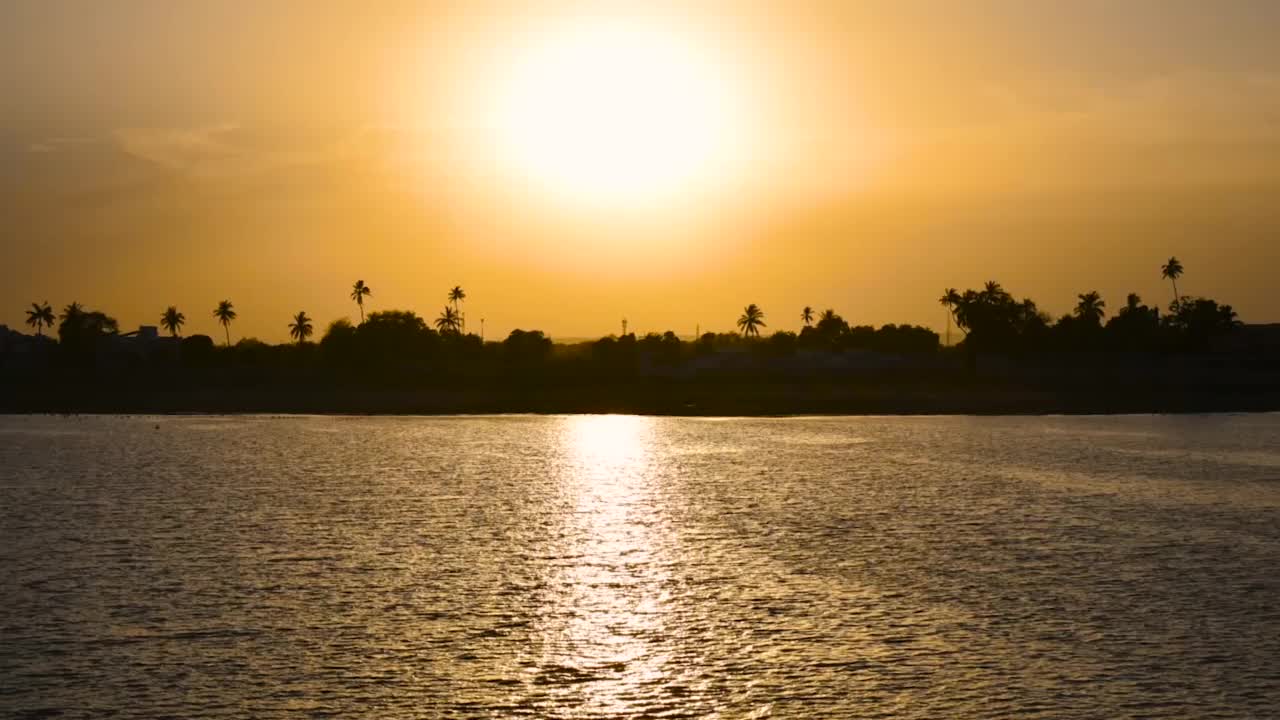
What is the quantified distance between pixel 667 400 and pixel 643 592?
13480cm

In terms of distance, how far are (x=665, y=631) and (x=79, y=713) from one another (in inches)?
466

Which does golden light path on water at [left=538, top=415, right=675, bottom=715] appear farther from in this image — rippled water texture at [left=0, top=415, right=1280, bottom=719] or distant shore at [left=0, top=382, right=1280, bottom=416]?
distant shore at [left=0, top=382, right=1280, bottom=416]

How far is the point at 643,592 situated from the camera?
106ft

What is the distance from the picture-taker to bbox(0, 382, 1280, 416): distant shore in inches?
5969

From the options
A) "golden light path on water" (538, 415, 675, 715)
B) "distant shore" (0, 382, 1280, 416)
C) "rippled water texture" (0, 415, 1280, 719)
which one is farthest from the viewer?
"distant shore" (0, 382, 1280, 416)

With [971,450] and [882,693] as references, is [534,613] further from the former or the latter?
[971,450]

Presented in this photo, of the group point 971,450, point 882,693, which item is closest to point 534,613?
point 882,693

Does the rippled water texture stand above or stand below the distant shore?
below

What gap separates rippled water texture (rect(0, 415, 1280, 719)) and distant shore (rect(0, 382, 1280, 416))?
8130cm

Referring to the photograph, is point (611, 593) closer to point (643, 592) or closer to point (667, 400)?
point (643, 592)

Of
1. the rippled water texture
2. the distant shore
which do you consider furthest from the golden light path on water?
the distant shore

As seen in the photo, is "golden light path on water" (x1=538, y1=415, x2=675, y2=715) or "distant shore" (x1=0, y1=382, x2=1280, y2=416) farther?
"distant shore" (x1=0, y1=382, x2=1280, y2=416)

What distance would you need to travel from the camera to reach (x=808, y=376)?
186625 millimetres

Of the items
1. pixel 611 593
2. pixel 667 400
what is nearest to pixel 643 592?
pixel 611 593
